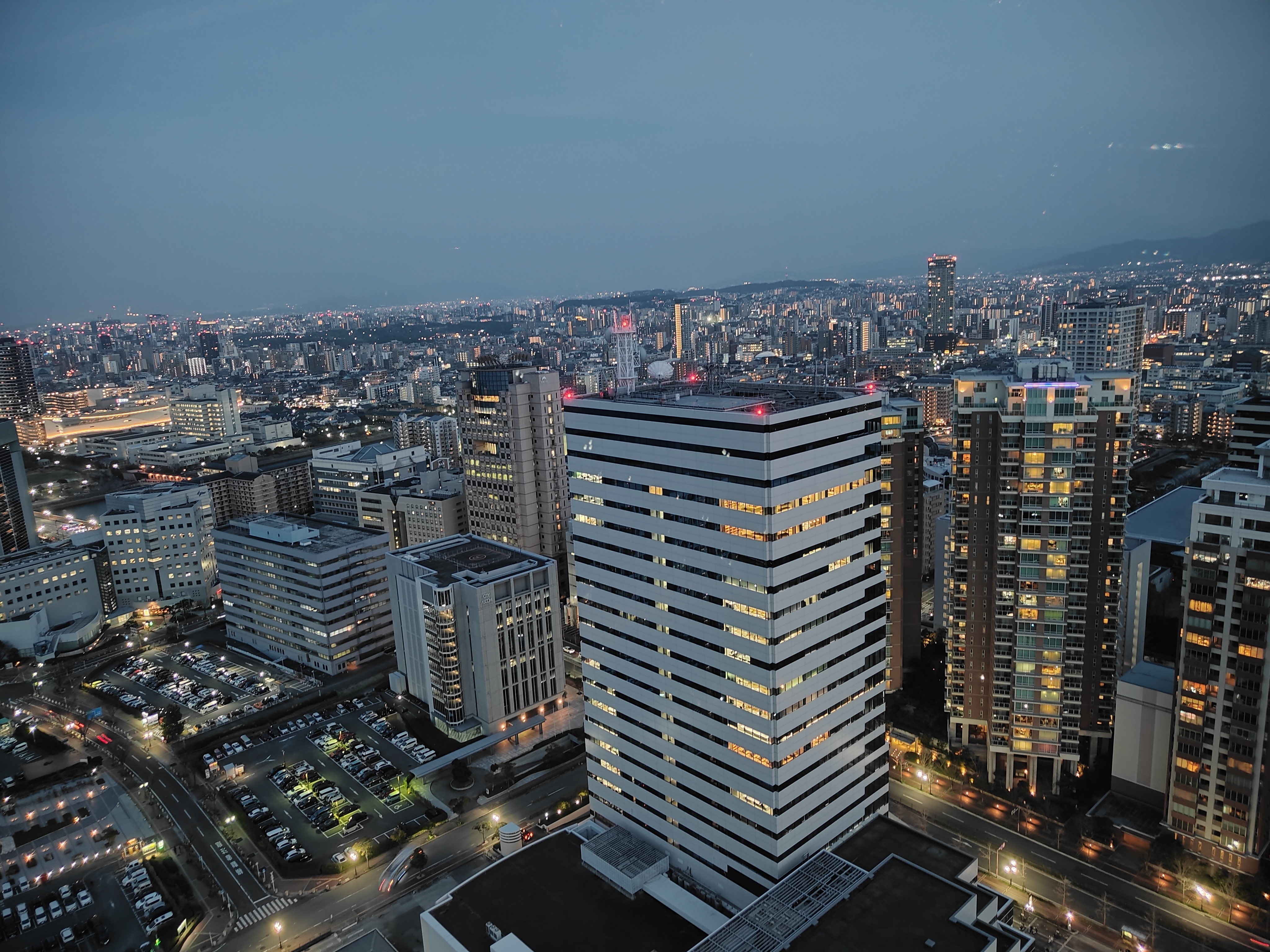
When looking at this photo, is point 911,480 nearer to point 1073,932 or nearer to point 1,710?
point 1073,932

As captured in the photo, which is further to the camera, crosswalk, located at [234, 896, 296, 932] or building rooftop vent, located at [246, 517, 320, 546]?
building rooftop vent, located at [246, 517, 320, 546]

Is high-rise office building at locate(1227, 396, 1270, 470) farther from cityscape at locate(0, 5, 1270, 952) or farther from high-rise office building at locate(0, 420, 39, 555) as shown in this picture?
high-rise office building at locate(0, 420, 39, 555)

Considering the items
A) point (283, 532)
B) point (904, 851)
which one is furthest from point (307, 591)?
point (904, 851)

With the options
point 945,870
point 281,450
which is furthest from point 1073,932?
point 281,450

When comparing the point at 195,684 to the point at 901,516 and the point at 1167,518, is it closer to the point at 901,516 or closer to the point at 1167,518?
the point at 901,516

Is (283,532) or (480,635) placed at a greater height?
(283,532)

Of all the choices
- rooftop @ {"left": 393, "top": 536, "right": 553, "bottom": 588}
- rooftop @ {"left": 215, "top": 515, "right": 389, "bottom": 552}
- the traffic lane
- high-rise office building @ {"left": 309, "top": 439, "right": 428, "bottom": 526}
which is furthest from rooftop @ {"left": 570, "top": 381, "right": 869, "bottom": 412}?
high-rise office building @ {"left": 309, "top": 439, "right": 428, "bottom": 526}

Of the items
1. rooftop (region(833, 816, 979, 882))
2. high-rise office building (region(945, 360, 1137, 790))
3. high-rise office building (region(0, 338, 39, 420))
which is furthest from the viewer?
high-rise office building (region(0, 338, 39, 420))
